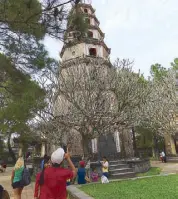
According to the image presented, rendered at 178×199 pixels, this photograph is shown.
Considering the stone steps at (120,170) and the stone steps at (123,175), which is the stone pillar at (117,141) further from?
the stone steps at (123,175)

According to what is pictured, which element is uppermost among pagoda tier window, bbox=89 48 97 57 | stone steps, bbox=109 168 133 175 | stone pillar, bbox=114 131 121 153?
pagoda tier window, bbox=89 48 97 57

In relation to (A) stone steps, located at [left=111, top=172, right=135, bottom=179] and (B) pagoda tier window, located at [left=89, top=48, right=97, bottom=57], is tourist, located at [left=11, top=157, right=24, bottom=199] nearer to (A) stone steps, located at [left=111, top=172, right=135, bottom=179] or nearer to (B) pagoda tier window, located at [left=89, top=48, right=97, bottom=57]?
(A) stone steps, located at [left=111, top=172, right=135, bottom=179]

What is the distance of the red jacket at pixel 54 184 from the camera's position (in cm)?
395

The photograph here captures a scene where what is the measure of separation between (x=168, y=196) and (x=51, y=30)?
5690 mm

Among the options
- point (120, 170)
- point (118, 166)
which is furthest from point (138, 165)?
point (120, 170)

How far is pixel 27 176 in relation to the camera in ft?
25.5

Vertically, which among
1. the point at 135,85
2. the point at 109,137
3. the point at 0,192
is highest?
the point at 135,85

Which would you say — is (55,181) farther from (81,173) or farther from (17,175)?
(81,173)

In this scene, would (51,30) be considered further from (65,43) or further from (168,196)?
(168,196)

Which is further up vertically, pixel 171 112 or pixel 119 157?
pixel 171 112

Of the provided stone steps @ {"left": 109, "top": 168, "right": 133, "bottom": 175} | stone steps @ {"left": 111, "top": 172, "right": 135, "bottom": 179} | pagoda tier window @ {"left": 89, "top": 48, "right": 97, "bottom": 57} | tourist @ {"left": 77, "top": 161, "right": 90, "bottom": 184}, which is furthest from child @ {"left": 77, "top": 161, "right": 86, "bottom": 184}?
pagoda tier window @ {"left": 89, "top": 48, "right": 97, "bottom": 57}

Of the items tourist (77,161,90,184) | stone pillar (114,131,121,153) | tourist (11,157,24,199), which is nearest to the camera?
tourist (11,157,24,199)

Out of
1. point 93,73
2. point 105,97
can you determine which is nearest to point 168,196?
point 105,97

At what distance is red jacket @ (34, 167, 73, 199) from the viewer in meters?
3.95
